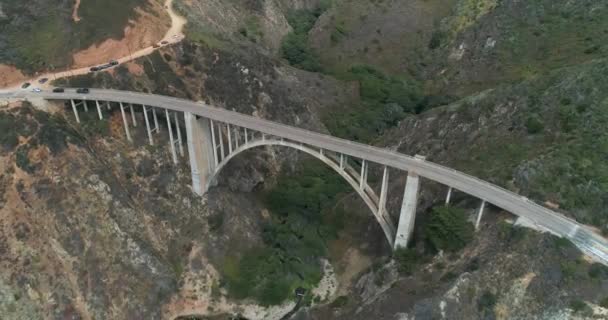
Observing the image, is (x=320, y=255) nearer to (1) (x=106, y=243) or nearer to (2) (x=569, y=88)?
(1) (x=106, y=243)

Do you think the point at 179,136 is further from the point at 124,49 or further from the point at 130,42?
the point at 130,42

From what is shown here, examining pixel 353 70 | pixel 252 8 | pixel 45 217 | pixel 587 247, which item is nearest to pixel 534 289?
pixel 587 247

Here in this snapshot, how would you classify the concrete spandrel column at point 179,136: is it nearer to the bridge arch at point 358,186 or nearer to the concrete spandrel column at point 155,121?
the concrete spandrel column at point 155,121

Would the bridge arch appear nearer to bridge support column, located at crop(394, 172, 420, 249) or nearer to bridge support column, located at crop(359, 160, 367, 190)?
bridge support column, located at crop(359, 160, 367, 190)

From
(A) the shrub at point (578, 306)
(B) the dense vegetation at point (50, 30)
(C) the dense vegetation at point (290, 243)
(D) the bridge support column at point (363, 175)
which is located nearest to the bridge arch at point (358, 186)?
(D) the bridge support column at point (363, 175)

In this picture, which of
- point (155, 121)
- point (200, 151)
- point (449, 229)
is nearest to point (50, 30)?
point (155, 121)

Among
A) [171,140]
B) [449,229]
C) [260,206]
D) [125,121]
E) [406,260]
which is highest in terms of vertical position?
[125,121]

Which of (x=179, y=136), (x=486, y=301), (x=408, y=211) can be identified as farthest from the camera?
(x=179, y=136)
